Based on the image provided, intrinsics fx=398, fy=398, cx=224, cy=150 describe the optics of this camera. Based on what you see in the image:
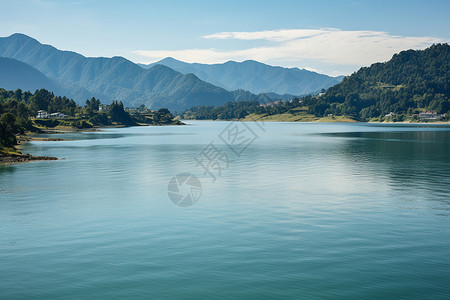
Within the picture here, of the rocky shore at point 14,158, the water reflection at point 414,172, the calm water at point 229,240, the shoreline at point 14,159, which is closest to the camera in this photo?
the calm water at point 229,240

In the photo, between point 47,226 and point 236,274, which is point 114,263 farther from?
point 47,226

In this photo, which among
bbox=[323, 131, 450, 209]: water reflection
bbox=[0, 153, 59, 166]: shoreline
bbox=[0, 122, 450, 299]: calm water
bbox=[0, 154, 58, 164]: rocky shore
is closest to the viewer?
bbox=[0, 122, 450, 299]: calm water

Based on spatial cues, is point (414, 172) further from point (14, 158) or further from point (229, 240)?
point (14, 158)

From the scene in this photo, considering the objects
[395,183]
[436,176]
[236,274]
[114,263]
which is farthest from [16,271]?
[436,176]

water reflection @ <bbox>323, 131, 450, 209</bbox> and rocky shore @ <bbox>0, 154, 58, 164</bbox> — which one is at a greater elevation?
rocky shore @ <bbox>0, 154, 58, 164</bbox>

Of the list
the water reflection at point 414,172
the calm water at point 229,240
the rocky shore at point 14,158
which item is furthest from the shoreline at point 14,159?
the water reflection at point 414,172

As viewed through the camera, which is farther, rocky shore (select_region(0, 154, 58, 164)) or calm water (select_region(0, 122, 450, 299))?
rocky shore (select_region(0, 154, 58, 164))

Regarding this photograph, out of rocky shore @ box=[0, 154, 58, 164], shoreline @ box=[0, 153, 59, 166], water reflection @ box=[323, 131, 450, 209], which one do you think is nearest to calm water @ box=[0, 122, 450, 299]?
water reflection @ box=[323, 131, 450, 209]

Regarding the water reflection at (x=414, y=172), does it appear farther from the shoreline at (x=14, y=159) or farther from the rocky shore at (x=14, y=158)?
the rocky shore at (x=14, y=158)

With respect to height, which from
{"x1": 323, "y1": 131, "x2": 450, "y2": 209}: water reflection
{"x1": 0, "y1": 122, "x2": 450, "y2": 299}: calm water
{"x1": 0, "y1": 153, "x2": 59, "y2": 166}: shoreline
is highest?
{"x1": 0, "y1": 153, "x2": 59, "y2": 166}: shoreline

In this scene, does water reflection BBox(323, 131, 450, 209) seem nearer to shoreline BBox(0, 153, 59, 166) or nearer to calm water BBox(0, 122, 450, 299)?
calm water BBox(0, 122, 450, 299)

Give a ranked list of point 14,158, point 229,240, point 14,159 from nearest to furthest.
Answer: point 229,240, point 14,159, point 14,158

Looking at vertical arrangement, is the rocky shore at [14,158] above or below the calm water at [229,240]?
above

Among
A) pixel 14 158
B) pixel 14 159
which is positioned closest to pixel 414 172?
pixel 14 159
